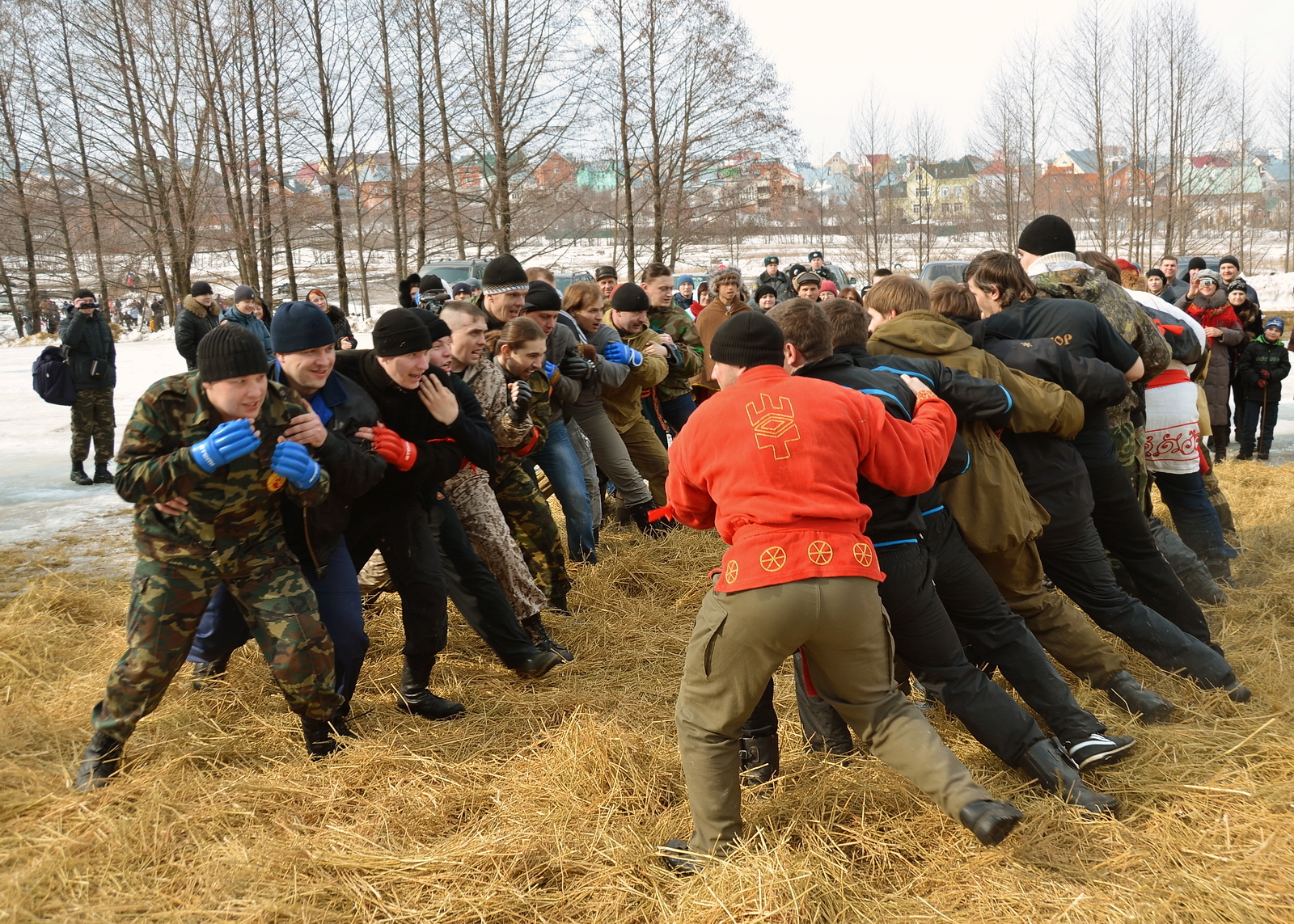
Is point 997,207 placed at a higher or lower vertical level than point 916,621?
higher

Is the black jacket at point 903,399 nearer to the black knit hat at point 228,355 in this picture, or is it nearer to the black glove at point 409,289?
the black knit hat at point 228,355

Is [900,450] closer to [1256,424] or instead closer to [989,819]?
[989,819]

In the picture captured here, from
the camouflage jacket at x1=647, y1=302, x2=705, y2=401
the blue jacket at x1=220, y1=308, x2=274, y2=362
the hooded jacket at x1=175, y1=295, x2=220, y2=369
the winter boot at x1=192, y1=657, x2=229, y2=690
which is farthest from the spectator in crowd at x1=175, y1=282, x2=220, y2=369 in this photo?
the winter boot at x1=192, y1=657, x2=229, y2=690

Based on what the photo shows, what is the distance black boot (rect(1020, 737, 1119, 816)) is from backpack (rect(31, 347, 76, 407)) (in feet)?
32.0

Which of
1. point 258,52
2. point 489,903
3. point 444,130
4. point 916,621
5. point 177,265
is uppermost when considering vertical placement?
point 258,52

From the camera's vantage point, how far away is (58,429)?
1346cm

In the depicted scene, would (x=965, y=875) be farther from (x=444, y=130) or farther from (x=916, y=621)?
(x=444, y=130)

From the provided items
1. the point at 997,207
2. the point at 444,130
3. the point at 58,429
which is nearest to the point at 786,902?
the point at 58,429

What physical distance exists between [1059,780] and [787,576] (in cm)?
136

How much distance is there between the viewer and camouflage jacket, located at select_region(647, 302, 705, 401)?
25.6 feet

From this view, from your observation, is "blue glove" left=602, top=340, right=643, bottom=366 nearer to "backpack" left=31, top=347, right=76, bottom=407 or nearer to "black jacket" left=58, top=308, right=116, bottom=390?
"black jacket" left=58, top=308, right=116, bottom=390

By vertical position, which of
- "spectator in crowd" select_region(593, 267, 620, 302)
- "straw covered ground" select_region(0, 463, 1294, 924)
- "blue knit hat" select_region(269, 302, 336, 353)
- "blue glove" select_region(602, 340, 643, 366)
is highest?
"spectator in crowd" select_region(593, 267, 620, 302)

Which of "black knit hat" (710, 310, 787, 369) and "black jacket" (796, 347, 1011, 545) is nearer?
"black knit hat" (710, 310, 787, 369)

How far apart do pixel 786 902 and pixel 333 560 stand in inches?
89.3
